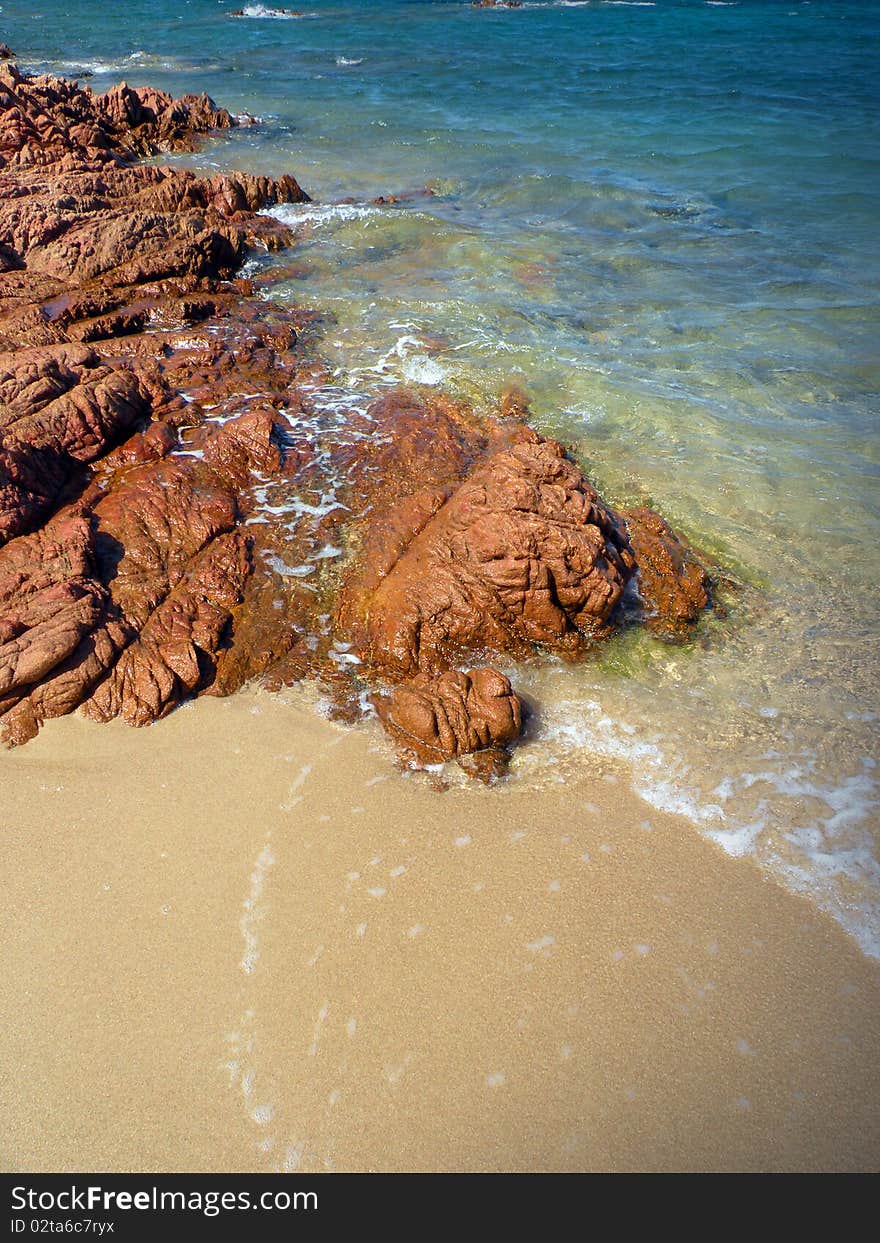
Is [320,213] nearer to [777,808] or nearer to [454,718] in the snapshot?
[454,718]

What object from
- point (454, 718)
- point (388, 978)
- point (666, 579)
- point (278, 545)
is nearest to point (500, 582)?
point (454, 718)

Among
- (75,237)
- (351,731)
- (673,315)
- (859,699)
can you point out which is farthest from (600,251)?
(351,731)

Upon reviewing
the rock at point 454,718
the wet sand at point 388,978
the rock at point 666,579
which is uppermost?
the rock at point 666,579

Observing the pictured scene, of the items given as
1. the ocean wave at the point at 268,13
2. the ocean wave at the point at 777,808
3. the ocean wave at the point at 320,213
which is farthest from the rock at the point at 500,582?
Answer: the ocean wave at the point at 268,13

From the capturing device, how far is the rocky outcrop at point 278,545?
5250mm

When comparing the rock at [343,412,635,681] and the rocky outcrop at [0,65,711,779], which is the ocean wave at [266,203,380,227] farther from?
the rock at [343,412,635,681]

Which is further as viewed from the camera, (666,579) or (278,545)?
(278,545)

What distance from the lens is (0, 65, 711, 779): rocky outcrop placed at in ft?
17.2

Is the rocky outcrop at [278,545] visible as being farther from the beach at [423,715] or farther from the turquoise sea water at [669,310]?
the turquoise sea water at [669,310]

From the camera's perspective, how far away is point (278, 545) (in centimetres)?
A: 648

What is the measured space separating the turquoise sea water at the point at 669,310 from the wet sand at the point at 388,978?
547mm

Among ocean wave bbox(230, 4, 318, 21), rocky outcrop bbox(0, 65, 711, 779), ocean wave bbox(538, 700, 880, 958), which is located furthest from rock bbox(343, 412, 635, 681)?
ocean wave bbox(230, 4, 318, 21)

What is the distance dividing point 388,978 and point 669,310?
10.3 meters

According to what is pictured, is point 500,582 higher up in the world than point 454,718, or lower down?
higher up
